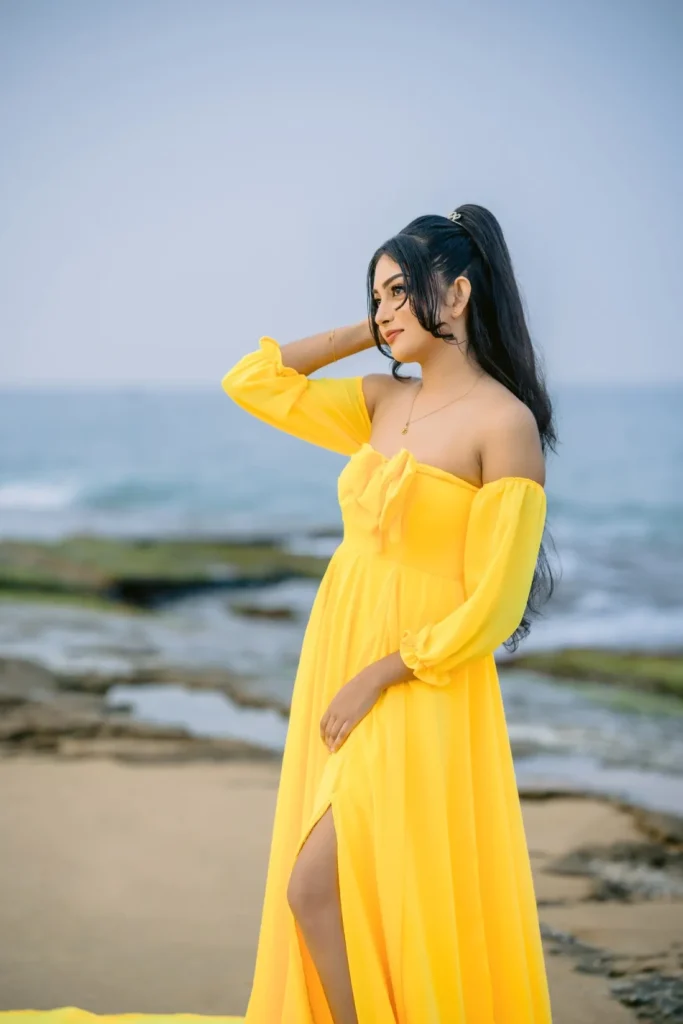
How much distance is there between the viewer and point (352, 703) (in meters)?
1.63

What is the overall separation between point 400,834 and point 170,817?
2499mm

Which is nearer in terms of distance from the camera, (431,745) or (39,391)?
(431,745)

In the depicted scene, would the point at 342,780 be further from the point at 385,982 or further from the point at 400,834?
the point at 385,982

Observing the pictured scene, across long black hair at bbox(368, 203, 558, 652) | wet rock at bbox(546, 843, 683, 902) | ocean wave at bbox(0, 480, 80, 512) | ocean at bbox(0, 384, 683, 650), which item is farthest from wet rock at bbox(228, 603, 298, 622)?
long black hair at bbox(368, 203, 558, 652)

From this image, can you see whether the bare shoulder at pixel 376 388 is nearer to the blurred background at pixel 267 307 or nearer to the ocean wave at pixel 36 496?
the blurred background at pixel 267 307

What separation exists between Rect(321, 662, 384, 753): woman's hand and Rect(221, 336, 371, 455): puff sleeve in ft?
1.44

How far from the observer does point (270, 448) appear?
7.98 metres

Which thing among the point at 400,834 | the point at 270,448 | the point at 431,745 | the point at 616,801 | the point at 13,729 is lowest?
the point at 616,801

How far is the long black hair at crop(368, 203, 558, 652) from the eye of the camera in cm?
167

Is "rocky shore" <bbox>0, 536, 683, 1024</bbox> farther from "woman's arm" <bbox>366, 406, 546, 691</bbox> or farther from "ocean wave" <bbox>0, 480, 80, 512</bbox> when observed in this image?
"woman's arm" <bbox>366, 406, 546, 691</bbox>

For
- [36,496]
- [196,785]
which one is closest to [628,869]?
[196,785]

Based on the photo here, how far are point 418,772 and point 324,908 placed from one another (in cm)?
23

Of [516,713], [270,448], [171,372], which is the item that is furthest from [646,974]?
[270,448]

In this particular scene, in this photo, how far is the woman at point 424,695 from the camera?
1572 mm
